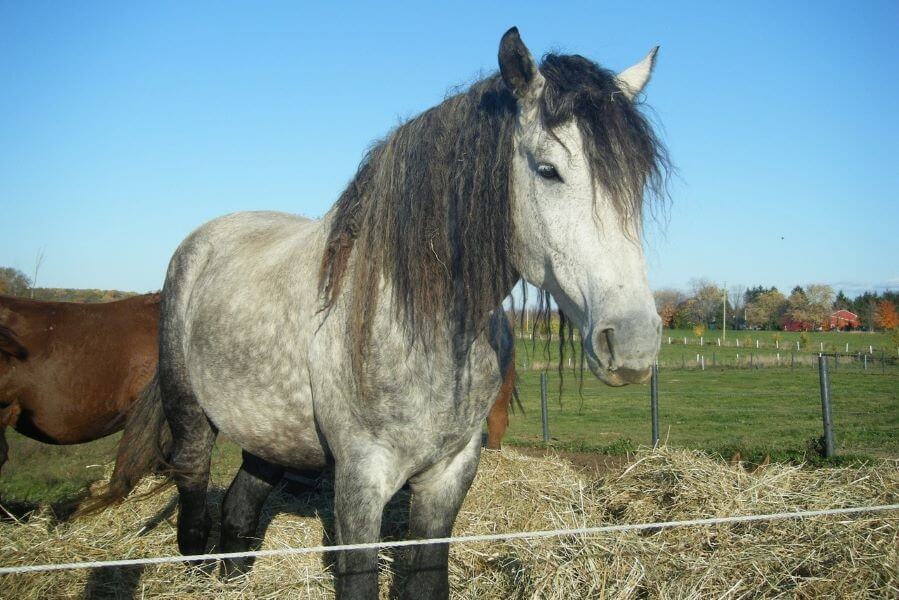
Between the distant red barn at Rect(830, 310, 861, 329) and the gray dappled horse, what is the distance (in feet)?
246

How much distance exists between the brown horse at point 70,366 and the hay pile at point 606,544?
1038 mm

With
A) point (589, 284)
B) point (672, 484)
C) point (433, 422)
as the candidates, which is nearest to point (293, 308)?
point (433, 422)

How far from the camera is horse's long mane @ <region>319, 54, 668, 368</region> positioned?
212 cm

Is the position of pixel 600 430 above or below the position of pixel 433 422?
below

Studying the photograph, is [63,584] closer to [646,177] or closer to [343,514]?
Result: [343,514]

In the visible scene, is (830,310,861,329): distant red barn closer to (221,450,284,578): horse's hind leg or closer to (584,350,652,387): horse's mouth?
(221,450,284,578): horse's hind leg

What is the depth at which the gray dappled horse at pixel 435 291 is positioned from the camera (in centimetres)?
204

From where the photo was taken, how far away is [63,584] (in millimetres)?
3562

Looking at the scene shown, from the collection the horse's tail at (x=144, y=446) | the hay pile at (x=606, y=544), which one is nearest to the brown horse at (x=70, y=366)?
the hay pile at (x=606, y=544)

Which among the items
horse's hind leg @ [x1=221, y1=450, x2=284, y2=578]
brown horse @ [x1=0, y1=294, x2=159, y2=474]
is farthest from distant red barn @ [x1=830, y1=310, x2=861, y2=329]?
horse's hind leg @ [x1=221, y1=450, x2=284, y2=578]

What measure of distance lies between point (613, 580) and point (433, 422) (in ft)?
3.79

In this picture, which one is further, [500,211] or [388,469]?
[388,469]

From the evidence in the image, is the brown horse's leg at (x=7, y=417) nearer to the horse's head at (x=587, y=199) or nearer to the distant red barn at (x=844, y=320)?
the horse's head at (x=587, y=199)

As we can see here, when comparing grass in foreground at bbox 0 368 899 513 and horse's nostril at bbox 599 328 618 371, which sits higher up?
horse's nostril at bbox 599 328 618 371
